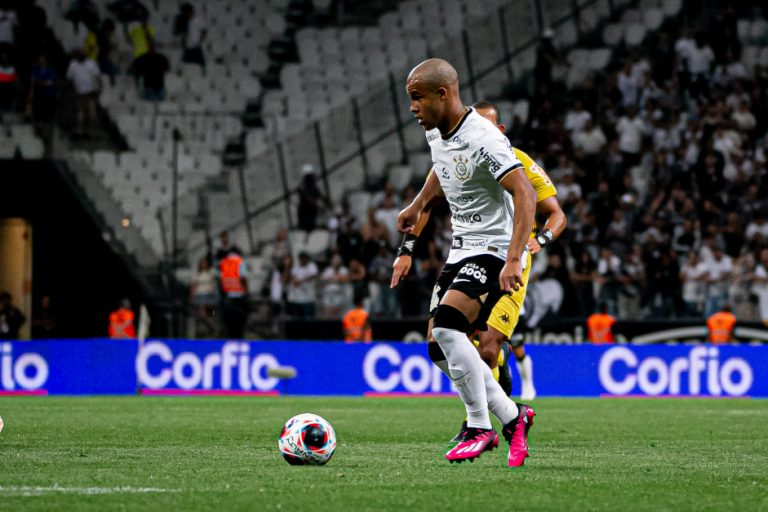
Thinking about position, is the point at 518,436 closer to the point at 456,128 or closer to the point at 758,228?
the point at 456,128

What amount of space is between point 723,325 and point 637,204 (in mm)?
3778

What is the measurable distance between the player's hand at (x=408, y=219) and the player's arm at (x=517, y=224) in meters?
1.34

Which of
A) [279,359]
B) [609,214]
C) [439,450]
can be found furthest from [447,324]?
[609,214]

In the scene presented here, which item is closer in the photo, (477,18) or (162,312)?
(162,312)

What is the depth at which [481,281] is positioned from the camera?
341 inches

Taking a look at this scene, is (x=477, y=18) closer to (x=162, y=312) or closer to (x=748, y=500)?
(x=162, y=312)

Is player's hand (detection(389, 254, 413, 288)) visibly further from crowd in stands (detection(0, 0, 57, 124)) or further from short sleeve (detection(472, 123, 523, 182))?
crowd in stands (detection(0, 0, 57, 124))

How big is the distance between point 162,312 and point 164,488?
19.7m

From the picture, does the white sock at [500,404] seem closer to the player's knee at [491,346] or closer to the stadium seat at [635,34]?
the player's knee at [491,346]

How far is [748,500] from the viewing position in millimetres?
7016

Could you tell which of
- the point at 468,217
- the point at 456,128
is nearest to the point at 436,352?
the point at 468,217

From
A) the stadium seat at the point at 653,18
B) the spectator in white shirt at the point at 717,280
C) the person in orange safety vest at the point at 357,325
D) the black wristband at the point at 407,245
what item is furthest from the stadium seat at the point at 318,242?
the black wristband at the point at 407,245

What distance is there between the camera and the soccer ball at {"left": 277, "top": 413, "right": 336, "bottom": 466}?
872 cm

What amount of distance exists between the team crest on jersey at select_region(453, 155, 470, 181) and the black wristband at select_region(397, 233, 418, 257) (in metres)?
1.01
